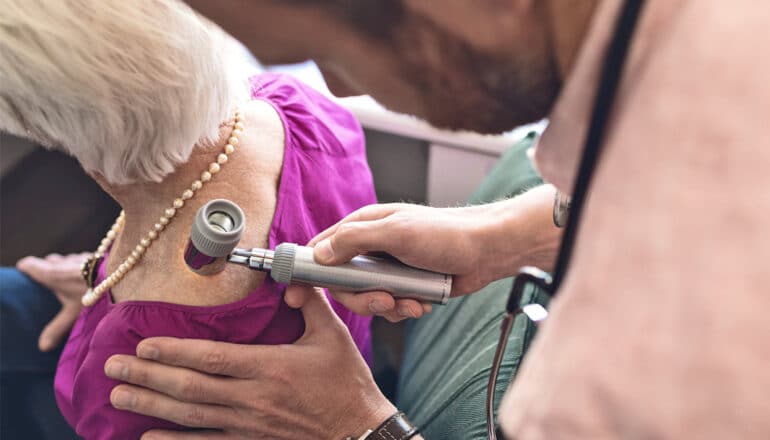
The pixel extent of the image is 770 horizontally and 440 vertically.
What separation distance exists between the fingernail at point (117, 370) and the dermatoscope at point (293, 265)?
146 mm

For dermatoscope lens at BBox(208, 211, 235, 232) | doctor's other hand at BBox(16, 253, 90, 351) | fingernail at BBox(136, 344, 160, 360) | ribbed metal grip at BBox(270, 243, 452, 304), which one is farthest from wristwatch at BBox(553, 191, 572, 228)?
doctor's other hand at BBox(16, 253, 90, 351)

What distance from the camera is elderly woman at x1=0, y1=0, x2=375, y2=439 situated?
2.37ft

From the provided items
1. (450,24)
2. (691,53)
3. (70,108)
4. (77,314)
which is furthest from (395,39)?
(77,314)

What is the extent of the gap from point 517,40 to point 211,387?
0.60m

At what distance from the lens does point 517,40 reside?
0.39 meters

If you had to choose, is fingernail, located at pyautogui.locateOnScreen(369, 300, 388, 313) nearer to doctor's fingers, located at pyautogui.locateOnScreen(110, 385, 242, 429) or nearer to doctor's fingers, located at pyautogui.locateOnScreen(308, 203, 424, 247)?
doctor's fingers, located at pyautogui.locateOnScreen(308, 203, 424, 247)

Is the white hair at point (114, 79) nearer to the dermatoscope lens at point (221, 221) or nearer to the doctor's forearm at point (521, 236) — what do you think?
the dermatoscope lens at point (221, 221)

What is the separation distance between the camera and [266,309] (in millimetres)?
847

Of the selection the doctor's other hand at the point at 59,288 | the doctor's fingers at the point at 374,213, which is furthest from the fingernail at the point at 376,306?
the doctor's other hand at the point at 59,288

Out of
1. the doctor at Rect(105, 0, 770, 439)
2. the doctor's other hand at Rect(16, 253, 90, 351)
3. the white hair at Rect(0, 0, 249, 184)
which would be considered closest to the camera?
the doctor at Rect(105, 0, 770, 439)

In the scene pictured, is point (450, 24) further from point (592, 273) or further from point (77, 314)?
point (77, 314)

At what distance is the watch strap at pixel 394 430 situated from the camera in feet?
2.79

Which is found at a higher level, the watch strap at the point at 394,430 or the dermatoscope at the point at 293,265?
the dermatoscope at the point at 293,265

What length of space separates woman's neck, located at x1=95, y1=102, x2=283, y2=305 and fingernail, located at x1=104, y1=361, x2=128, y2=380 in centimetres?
9
